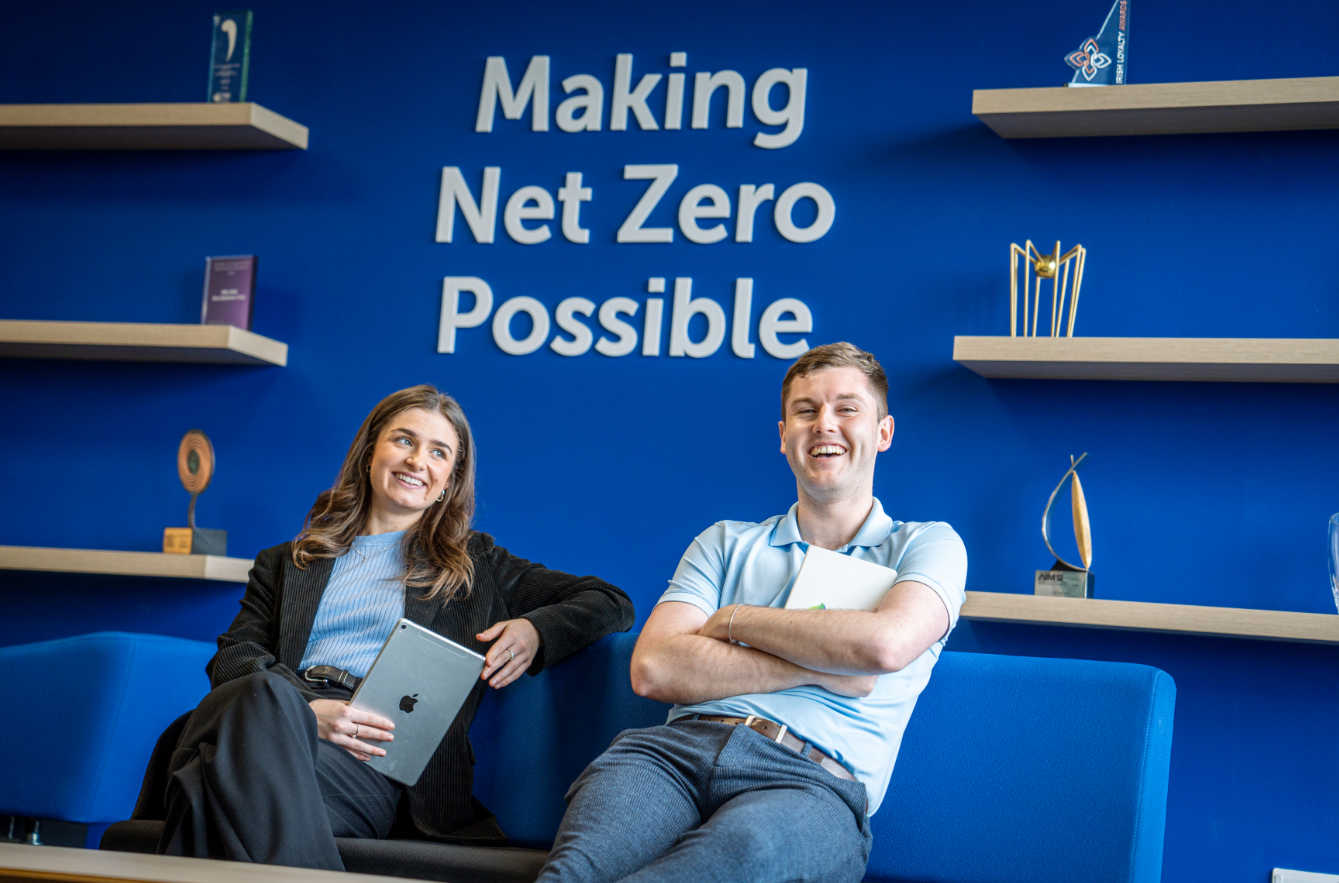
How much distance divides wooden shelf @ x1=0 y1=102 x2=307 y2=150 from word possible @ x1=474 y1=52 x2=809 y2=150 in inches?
23.3

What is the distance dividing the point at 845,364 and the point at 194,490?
2.00 metres

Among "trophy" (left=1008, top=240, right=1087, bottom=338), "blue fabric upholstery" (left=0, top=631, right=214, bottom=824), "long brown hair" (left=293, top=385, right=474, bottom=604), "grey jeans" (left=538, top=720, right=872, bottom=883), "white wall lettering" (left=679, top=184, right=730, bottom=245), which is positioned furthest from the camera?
"white wall lettering" (left=679, top=184, right=730, bottom=245)

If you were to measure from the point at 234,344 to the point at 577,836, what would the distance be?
207 cm

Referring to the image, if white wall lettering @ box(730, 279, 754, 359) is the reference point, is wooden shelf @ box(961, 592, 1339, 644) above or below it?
below

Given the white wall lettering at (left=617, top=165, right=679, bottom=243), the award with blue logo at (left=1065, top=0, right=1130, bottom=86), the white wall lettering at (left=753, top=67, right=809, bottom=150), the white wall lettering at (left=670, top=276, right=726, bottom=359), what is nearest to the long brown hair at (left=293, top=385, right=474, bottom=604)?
the white wall lettering at (left=670, top=276, right=726, bottom=359)

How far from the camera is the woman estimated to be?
2.01m

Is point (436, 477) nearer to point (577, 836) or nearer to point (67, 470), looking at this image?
point (577, 836)

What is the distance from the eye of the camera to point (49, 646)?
9.44 ft

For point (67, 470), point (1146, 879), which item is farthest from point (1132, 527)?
point (67, 470)

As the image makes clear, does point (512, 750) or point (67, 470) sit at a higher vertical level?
point (67, 470)

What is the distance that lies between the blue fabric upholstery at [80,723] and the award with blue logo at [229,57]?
1.60 metres

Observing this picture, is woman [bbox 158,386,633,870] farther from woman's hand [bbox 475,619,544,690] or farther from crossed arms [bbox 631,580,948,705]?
crossed arms [bbox 631,580,948,705]

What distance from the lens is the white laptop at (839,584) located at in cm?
222

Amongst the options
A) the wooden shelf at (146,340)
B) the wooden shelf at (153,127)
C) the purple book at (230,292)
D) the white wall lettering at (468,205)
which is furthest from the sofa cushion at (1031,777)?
the wooden shelf at (153,127)
